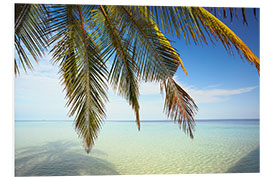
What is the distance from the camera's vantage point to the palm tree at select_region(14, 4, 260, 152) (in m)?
1.97

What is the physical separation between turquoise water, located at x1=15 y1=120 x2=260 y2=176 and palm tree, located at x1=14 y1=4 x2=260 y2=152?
0.65 metres

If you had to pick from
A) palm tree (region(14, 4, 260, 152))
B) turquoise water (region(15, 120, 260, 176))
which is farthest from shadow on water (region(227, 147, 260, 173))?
palm tree (region(14, 4, 260, 152))

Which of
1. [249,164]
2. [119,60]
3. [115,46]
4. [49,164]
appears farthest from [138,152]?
[115,46]

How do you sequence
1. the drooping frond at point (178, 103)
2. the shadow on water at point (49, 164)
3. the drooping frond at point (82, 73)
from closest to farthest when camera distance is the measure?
the drooping frond at point (178, 103) → the drooping frond at point (82, 73) → the shadow on water at point (49, 164)

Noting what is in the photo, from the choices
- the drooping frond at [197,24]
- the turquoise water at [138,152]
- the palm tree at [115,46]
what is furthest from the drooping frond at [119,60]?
the turquoise water at [138,152]

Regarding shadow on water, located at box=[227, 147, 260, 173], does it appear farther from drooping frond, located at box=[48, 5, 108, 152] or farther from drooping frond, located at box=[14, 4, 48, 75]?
drooping frond, located at box=[14, 4, 48, 75]

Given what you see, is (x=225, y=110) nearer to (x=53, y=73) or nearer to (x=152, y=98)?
(x=152, y=98)

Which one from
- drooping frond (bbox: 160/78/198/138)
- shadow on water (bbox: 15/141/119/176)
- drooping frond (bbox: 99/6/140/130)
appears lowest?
shadow on water (bbox: 15/141/119/176)

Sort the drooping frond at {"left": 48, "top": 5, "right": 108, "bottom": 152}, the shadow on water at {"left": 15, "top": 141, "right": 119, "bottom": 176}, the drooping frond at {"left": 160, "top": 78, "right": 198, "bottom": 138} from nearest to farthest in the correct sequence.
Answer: the drooping frond at {"left": 160, "top": 78, "right": 198, "bottom": 138}
the drooping frond at {"left": 48, "top": 5, "right": 108, "bottom": 152}
the shadow on water at {"left": 15, "top": 141, "right": 119, "bottom": 176}

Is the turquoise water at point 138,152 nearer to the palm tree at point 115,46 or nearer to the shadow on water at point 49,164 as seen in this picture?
the shadow on water at point 49,164

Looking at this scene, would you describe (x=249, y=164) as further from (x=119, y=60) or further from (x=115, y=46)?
(x=115, y=46)

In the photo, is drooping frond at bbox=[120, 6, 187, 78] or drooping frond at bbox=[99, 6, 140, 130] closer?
drooping frond at bbox=[120, 6, 187, 78]

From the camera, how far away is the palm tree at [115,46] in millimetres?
1975
